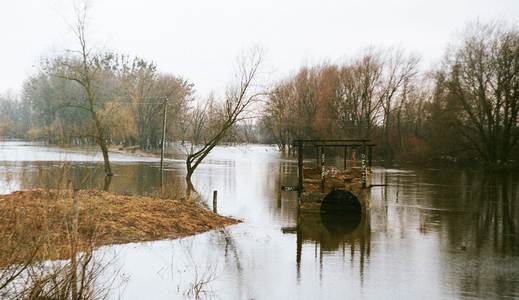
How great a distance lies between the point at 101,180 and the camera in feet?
116

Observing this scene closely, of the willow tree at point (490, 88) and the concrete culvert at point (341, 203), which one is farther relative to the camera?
the willow tree at point (490, 88)

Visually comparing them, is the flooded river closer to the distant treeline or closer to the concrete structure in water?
the concrete structure in water

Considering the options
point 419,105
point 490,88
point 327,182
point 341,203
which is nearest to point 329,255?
point 327,182

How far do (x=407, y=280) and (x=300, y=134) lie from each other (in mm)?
69645

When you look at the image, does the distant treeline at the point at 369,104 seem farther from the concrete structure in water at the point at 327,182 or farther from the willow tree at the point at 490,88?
the concrete structure in water at the point at 327,182

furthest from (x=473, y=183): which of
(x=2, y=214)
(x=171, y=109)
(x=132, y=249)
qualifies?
(x=171, y=109)

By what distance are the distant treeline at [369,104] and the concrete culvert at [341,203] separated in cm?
3161

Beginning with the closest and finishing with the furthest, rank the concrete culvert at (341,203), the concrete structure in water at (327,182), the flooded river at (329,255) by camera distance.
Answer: the flooded river at (329,255) < the concrete structure in water at (327,182) < the concrete culvert at (341,203)

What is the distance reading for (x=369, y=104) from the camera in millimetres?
75500

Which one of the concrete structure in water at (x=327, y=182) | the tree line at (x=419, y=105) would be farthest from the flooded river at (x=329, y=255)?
the tree line at (x=419, y=105)

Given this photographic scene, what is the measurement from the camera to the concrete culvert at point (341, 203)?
974 inches

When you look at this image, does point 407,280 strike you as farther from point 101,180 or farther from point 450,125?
point 450,125

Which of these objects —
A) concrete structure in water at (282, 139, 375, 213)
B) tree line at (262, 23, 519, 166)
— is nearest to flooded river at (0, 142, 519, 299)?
concrete structure in water at (282, 139, 375, 213)

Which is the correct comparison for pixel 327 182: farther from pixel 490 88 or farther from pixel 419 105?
pixel 419 105
